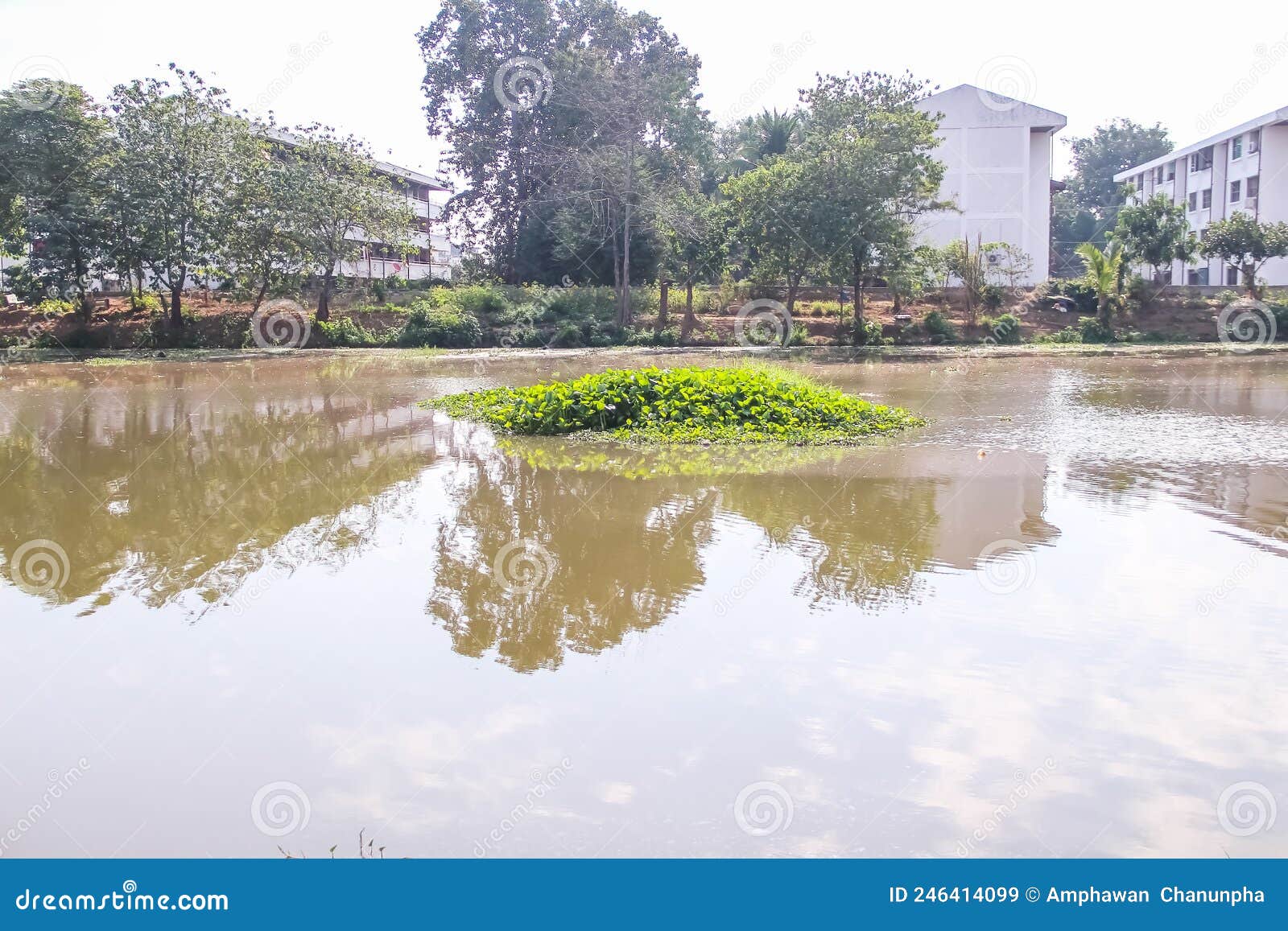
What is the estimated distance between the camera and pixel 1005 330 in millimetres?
35312

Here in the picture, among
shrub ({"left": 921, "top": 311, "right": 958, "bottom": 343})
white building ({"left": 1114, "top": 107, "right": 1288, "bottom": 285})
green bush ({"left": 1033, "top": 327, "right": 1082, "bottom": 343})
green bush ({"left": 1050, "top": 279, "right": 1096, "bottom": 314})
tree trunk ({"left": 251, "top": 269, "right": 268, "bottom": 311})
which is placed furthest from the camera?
white building ({"left": 1114, "top": 107, "right": 1288, "bottom": 285})

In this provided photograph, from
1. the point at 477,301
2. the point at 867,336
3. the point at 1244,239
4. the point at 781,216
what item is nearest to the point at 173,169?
the point at 477,301

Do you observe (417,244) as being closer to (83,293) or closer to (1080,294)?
(83,293)

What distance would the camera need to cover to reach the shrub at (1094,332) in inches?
1385

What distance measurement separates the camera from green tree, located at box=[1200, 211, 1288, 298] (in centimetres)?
3662

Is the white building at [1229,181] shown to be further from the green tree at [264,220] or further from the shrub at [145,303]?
the shrub at [145,303]

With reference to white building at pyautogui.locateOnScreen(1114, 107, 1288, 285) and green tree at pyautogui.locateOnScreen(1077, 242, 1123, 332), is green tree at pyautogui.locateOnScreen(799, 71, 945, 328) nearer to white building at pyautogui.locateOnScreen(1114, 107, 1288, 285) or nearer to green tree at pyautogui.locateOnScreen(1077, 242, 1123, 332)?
green tree at pyautogui.locateOnScreen(1077, 242, 1123, 332)

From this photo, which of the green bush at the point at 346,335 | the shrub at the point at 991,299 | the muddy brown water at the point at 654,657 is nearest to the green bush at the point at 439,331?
the green bush at the point at 346,335

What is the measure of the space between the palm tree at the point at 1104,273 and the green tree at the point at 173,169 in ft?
91.6

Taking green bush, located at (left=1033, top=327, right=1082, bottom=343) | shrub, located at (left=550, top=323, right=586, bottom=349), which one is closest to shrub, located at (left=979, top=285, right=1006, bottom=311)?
green bush, located at (left=1033, top=327, right=1082, bottom=343)

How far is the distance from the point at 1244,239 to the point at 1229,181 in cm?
1323

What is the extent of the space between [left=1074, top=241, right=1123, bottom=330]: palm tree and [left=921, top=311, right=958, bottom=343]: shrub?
200 inches

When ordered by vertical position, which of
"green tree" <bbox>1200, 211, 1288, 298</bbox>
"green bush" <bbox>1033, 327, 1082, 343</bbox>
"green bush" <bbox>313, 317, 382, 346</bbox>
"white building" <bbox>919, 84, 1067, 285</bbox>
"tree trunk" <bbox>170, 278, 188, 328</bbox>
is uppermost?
"white building" <bbox>919, 84, 1067, 285</bbox>

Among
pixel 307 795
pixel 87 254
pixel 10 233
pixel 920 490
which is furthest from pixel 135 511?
pixel 10 233
